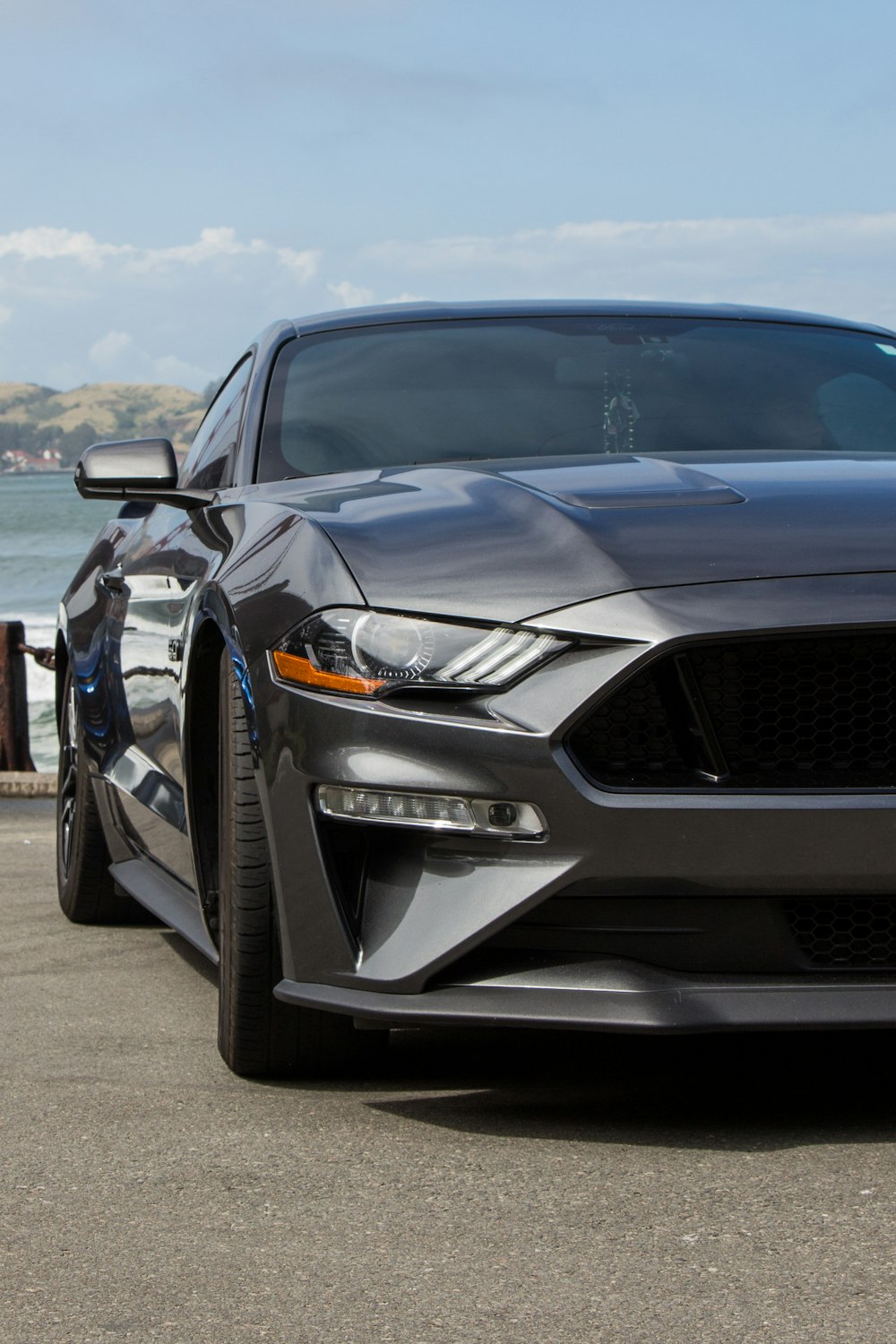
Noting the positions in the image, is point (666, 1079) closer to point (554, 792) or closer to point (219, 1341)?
point (554, 792)

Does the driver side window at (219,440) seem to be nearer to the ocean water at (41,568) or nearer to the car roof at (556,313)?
the car roof at (556,313)

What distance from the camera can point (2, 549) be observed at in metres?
50.2

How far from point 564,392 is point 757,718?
1.58m

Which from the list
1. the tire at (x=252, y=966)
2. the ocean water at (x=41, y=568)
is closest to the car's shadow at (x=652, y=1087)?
the tire at (x=252, y=966)

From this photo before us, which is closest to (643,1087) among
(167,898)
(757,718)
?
(757,718)

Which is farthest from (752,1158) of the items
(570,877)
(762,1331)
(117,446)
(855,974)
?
(117,446)

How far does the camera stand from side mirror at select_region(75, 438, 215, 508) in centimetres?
412

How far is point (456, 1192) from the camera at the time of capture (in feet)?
8.77

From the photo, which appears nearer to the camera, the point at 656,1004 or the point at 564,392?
the point at 656,1004

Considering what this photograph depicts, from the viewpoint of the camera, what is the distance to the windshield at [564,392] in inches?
159

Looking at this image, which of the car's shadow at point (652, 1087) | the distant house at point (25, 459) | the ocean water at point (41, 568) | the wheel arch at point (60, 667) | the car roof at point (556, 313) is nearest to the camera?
the car's shadow at point (652, 1087)

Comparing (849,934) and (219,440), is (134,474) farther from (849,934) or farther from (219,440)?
(849,934)

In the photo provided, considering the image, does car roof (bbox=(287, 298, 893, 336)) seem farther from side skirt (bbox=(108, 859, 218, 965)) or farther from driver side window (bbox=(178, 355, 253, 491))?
side skirt (bbox=(108, 859, 218, 965))

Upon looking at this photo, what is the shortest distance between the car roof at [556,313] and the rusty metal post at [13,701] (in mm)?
4954
